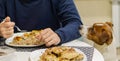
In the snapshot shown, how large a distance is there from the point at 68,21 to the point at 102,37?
223mm

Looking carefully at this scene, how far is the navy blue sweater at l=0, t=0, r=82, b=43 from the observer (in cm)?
139

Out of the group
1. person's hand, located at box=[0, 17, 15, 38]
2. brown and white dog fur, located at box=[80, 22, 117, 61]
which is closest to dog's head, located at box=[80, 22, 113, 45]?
brown and white dog fur, located at box=[80, 22, 117, 61]

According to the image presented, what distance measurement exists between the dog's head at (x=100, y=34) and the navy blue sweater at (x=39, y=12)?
0.43 feet

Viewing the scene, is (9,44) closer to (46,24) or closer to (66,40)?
(66,40)

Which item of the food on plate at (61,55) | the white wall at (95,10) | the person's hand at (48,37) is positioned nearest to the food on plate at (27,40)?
the person's hand at (48,37)

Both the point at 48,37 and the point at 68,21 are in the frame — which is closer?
the point at 48,37

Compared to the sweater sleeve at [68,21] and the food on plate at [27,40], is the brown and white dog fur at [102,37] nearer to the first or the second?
the sweater sleeve at [68,21]

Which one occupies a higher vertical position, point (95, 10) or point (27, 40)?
point (27, 40)

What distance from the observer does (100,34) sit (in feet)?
4.01

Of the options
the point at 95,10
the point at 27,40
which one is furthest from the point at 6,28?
the point at 95,10

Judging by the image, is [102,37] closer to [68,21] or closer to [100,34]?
[100,34]

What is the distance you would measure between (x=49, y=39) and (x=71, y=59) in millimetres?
234

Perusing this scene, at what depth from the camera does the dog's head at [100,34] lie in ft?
4.00

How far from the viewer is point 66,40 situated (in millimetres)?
1183
